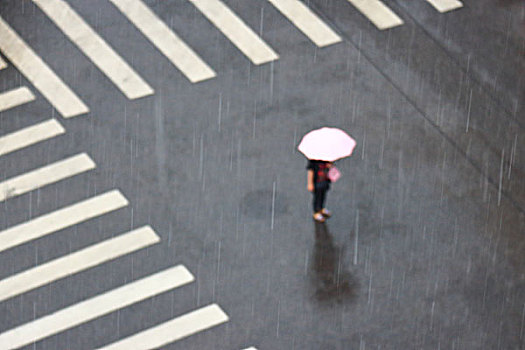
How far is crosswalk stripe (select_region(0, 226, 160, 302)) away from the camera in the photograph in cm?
1661

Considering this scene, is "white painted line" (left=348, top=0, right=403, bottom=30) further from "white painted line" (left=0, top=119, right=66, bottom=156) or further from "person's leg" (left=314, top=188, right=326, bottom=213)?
"white painted line" (left=0, top=119, right=66, bottom=156)

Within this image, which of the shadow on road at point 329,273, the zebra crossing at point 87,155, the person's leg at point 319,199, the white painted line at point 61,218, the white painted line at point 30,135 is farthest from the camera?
the white painted line at point 30,135

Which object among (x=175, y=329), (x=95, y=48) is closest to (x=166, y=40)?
(x=95, y=48)

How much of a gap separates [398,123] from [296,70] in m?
2.41

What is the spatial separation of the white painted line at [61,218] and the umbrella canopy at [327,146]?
3516 millimetres

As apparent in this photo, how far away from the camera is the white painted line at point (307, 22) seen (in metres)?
21.0

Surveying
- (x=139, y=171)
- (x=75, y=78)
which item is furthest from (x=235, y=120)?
(x=75, y=78)

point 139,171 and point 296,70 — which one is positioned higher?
point 296,70

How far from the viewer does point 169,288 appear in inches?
648

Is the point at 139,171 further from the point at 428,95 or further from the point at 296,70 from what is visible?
the point at 428,95

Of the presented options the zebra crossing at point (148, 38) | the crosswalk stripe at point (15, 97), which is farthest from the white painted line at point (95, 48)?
the crosswalk stripe at point (15, 97)

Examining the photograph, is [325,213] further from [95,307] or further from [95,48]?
[95,48]

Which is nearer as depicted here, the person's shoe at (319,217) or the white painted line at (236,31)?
the person's shoe at (319,217)

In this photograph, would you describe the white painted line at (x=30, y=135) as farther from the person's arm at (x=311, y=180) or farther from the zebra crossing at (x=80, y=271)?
the person's arm at (x=311, y=180)
